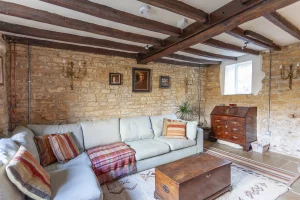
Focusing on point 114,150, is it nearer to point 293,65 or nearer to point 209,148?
point 209,148

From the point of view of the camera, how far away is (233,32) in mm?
2441

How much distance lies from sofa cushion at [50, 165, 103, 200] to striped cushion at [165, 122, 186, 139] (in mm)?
1939

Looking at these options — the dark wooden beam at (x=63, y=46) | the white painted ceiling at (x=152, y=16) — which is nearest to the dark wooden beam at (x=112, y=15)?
the white painted ceiling at (x=152, y=16)

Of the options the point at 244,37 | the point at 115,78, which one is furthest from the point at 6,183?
the point at 244,37

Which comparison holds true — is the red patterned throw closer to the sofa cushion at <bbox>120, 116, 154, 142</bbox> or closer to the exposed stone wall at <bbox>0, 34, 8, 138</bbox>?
the sofa cushion at <bbox>120, 116, 154, 142</bbox>

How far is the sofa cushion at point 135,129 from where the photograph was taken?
3186mm

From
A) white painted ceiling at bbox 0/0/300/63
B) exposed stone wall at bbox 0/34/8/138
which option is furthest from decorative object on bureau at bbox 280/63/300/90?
exposed stone wall at bbox 0/34/8/138

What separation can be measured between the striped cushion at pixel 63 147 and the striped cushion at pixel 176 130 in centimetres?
185

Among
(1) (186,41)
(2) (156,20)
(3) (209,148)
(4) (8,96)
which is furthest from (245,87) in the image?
(4) (8,96)

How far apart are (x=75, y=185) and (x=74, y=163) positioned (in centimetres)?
78

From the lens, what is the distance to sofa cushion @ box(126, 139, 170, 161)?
8.70 ft

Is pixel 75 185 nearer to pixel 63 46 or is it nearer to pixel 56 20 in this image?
pixel 56 20

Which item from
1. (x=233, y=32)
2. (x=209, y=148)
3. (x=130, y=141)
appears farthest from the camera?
(x=209, y=148)

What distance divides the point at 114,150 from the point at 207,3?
2.45 metres
